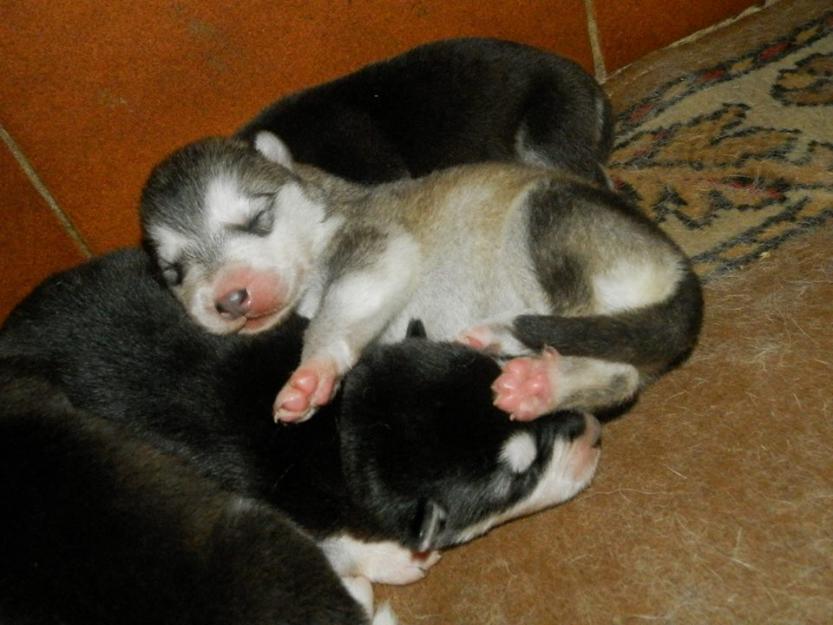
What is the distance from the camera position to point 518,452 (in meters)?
2.59

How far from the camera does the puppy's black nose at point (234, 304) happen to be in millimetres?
2842

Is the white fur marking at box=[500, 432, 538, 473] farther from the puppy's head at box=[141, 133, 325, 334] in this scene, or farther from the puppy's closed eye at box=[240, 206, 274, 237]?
the puppy's closed eye at box=[240, 206, 274, 237]

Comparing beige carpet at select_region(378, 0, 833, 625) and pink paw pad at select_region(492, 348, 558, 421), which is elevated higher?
pink paw pad at select_region(492, 348, 558, 421)

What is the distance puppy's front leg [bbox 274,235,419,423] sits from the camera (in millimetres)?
2650

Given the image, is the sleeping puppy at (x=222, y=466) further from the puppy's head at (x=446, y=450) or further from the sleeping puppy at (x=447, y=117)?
the sleeping puppy at (x=447, y=117)

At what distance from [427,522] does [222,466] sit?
0.70m

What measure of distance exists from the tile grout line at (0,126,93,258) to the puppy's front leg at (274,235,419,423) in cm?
173

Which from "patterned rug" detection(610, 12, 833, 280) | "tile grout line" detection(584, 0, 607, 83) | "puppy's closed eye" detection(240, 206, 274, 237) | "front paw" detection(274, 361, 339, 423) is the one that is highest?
"puppy's closed eye" detection(240, 206, 274, 237)

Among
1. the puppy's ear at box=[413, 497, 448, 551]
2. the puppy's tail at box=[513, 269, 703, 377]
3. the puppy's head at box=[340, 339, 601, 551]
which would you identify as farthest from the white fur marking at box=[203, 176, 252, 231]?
the puppy's ear at box=[413, 497, 448, 551]

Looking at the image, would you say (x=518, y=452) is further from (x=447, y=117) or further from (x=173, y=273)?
(x=447, y=117)

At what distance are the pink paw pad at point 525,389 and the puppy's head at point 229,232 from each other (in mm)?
874

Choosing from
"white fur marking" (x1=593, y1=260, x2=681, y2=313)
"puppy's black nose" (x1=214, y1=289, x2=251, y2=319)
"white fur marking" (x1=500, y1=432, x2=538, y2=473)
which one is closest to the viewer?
"white fur marking" (x1=500, y1=432, x2=538, y2=473)

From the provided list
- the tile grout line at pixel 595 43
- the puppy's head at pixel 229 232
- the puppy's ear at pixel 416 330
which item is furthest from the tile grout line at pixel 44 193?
the tile grout line at pixel 595 43

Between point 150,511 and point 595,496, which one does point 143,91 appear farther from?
point 595,496
